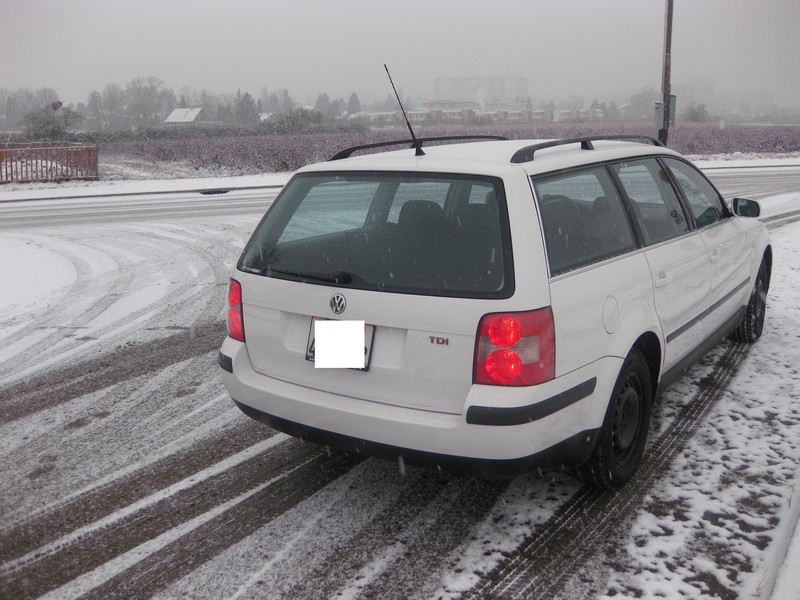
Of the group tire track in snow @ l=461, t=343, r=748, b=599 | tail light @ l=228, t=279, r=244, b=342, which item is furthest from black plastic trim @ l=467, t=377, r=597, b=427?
tail light @ l=228, t=279, r=244, b=342

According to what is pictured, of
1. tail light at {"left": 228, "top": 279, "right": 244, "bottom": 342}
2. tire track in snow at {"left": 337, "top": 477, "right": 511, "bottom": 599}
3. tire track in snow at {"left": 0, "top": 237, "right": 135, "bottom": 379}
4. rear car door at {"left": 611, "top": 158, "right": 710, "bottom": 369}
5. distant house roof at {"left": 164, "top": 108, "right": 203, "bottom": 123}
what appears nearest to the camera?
tire track in snow at {"left": 337, "top": 477, "right": 511, "bottom": 599}

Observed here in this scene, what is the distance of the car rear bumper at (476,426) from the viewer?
9.59ft

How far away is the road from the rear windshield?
109 cm

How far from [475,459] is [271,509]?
43.0 inches

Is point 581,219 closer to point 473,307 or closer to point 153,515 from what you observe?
point 473,307

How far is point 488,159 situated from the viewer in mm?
3363

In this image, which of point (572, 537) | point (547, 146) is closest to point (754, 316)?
point (547, 146)

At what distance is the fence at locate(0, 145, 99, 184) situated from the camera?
2439cm

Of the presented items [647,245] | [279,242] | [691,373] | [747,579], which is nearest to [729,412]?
[691,373]

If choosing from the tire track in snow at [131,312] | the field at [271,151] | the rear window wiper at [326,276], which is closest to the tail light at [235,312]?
the rear window wiper at [326,276]

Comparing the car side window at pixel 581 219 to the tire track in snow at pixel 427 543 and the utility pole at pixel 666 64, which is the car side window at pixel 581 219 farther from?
the utility pole at pixel 666 64

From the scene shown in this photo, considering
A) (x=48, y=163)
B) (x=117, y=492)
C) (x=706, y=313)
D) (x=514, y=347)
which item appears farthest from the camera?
(x=48, y=163)

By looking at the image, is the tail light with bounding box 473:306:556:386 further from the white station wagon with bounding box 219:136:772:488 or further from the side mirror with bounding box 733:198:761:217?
the side mirror with bounding box 733:198:761:217

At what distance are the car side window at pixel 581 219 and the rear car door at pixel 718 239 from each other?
1010mm
